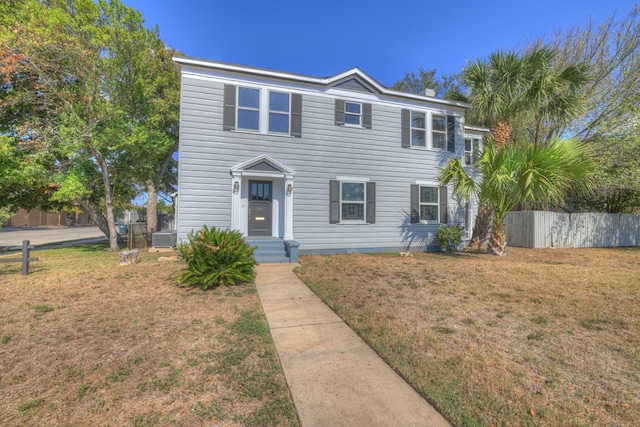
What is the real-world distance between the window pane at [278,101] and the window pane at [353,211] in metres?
3.89

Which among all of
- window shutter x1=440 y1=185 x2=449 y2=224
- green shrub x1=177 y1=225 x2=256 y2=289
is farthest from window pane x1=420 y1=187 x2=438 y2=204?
green shrub x1=177 y1=225 x2=256 y2=289

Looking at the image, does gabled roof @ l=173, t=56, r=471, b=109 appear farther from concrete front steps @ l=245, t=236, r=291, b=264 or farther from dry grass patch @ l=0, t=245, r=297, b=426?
dry grass patch @ l=0, t=245, r=297, b=426

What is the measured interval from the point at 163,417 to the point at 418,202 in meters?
10.1

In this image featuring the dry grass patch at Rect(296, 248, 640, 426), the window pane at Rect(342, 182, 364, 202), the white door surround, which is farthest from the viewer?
the window pane at Rect(342, 182, 364, 202)

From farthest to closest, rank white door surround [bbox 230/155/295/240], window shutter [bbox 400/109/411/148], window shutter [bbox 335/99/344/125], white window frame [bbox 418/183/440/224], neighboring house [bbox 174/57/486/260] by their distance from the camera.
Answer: white window frame [bbox 418/183/440/224] → window shutter [bbox 400/109/411/148] → window shutter [bbox 335/99/344/125] → white door surround [bbox 230/155/295/240] → neighboring house [bbox 174/57/486/260]

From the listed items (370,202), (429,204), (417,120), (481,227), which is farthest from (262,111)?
(481,227)

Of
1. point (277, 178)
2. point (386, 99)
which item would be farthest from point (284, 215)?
point (386, 99)

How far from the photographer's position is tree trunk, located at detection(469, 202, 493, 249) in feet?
35.3

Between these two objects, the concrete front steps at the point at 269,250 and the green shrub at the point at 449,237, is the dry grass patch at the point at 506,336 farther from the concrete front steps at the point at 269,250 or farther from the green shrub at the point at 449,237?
the green shrub at the point at 449,237

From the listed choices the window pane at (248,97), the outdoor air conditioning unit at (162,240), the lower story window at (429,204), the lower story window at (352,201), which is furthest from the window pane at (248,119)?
the lower story window at (429,204)

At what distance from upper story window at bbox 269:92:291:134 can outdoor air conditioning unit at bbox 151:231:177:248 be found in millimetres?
5950

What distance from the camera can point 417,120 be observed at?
10.7m

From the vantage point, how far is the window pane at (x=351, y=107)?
9.90m

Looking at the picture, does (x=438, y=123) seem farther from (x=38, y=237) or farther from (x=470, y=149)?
(x=38, y=237)
